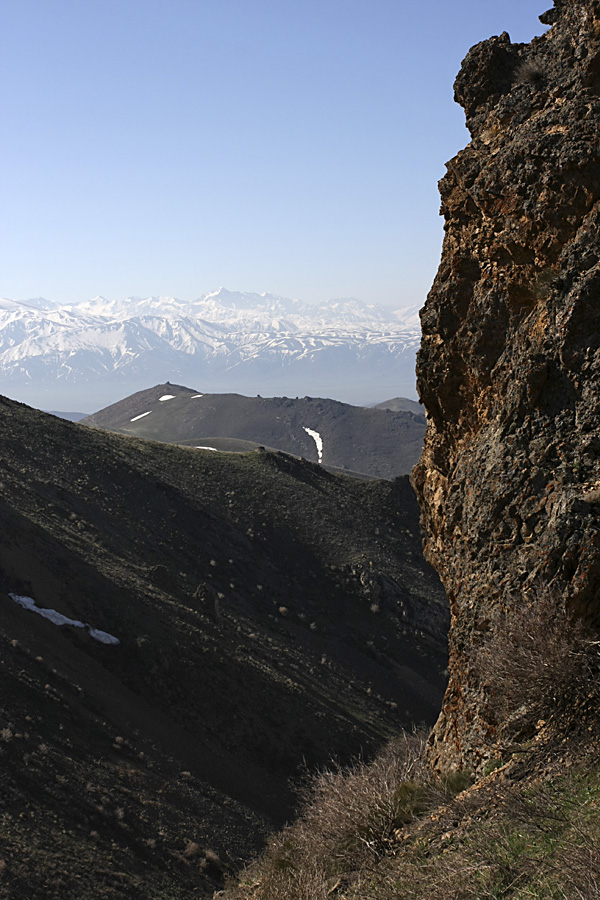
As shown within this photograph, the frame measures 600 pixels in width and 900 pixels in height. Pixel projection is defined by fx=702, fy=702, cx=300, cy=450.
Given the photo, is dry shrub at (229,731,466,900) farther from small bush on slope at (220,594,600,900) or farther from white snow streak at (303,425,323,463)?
white snow streak at (303,425,323,463)

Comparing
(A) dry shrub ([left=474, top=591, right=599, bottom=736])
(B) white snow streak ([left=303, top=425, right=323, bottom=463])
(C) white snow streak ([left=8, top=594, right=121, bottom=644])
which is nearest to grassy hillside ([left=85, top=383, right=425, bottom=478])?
(B) white snow streak ([left=303, top=425, right=323, bottom=463])

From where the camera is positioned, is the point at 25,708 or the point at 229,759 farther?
the point at 229,759

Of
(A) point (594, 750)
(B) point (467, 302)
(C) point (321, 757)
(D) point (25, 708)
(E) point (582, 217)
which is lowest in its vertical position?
(C) point (321, 757)

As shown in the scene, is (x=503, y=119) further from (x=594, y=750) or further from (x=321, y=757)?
(x=321, y=757)

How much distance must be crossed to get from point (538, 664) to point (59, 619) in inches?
829

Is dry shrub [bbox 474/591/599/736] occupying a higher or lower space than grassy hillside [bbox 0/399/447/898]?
higher

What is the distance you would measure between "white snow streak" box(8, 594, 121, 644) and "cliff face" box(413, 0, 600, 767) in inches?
710

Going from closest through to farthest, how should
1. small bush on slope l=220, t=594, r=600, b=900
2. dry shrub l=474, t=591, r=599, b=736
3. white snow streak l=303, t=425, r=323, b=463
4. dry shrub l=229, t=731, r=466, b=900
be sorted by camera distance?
small bush on slope l=220, t=594, r=600, b=900, dry shrub l=474, t=591, r=599, b=736, dry shrub l=229, t=731, r=466, b=900, white snow streak l=303, t=425, r=323, b=463

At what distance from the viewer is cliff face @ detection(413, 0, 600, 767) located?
25.6 feet

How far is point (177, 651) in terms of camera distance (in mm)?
26031

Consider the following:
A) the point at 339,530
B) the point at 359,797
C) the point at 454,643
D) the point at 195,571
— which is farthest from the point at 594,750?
the point at 339,530

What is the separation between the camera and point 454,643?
30.3 feet

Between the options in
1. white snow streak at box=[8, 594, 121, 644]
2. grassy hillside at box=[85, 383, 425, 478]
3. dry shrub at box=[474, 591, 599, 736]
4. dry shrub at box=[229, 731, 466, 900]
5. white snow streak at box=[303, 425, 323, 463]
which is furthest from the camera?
white snow streak at box=[303, 425, 323, 463]

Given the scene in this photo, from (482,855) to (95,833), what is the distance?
12655mm
